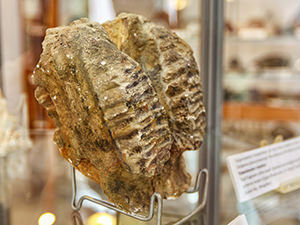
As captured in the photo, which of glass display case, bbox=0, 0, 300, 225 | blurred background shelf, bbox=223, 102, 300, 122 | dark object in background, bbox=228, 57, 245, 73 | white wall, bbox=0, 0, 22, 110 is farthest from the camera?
dark object in background, bbox=228, 57, 245, 73

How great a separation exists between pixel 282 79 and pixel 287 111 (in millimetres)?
190

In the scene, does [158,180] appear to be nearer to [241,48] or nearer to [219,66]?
[219,66]

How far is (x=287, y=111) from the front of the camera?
182cm

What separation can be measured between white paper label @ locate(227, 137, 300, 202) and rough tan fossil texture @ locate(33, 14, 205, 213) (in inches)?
4.6

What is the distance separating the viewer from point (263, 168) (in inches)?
26.0

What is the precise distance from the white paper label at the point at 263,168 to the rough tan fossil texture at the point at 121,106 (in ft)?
0.38

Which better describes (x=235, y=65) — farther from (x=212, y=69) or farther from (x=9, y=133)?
(x=9, y=133)

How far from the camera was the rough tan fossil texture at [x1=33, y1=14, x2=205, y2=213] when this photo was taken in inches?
17.3

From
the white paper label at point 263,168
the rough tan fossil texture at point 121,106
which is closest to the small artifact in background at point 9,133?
the rough tan fossil texture at point 121,106

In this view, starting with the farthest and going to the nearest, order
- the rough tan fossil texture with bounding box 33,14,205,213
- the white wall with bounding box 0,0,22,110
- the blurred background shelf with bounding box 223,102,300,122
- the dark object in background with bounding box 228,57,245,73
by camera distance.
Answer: the dark object in background with bounding box 228,57,245,73, the blurred background shelf with bounding box 223,102,300,122, the white wall with bounding box 0,0,22,110, the rough tan fossil texture with bounding box 33,14,205,213

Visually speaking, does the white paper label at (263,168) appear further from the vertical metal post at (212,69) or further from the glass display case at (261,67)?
the glass display case at (261,67)

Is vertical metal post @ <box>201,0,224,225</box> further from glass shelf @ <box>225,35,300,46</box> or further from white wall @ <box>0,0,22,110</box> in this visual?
glass shelf @ <box>225,35,300,46</box>

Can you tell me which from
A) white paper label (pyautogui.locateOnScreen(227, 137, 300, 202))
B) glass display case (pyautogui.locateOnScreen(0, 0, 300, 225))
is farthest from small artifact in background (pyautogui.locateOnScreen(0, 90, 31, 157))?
white paper label (pyautogui.locateOnScreen(227, 137, 300, 202))

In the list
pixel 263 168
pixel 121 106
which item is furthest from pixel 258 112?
pixel 121 106
